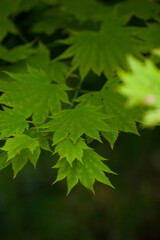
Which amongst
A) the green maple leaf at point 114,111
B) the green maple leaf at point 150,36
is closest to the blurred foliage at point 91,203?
the green maple leaf at point 150,36

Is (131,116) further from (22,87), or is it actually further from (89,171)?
(22,87)

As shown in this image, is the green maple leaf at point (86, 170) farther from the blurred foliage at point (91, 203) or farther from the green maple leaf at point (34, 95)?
the blurred foliage at point (91, 203)

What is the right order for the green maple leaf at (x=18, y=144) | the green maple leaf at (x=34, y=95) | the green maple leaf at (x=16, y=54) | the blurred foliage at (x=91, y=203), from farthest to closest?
the blurred foliage at (x=91, y=203) → the green maple leaf at (x=16, y=54) → the green maple leaf at (x=34, y=95) → the green maple leaf at (x=18, y=144)

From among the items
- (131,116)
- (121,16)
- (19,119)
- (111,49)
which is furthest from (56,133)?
(121,16)

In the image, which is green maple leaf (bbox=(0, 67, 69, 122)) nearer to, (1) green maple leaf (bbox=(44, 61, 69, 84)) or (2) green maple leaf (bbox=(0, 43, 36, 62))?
(1) green maple leaf (bbox=(44, 61, 69, 84))

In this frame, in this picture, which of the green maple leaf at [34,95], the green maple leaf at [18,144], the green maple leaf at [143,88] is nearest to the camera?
the green maple leaf at [143,88]

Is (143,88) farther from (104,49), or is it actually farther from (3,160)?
(104,49)
